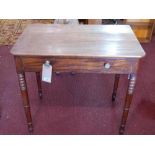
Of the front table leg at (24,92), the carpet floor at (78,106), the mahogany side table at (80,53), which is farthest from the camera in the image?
the carpet floor at (78,106)

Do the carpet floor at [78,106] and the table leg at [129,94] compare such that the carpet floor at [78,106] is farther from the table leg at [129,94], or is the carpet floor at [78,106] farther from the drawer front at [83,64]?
the drawer front at [83,64]

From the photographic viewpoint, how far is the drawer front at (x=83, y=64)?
3.37 ft

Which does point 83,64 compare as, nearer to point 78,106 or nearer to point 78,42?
point 78,42

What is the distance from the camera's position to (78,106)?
161cm

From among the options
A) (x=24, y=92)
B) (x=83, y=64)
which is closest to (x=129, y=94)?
(x=83, y=64)

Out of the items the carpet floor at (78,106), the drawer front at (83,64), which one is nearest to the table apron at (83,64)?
the drawer front at (83,64)

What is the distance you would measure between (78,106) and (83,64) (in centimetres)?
64

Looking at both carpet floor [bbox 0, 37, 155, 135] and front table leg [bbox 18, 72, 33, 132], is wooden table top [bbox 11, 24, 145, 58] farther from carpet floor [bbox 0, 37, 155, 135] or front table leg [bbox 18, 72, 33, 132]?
carpet floor [bbox 0, 37, 155, 135]

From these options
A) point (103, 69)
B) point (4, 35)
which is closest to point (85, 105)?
point (103, 69)

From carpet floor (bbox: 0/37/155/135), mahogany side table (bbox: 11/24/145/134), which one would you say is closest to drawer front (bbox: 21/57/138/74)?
mahogany side table (bbox: 11/24/145/134)

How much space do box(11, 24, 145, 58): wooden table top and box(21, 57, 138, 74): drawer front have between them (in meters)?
0.03

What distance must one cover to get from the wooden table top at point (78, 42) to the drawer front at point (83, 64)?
0.03 m

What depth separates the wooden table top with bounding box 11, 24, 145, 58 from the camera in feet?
3.34

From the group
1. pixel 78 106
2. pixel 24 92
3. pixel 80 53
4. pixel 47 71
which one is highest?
pixel 80 53
